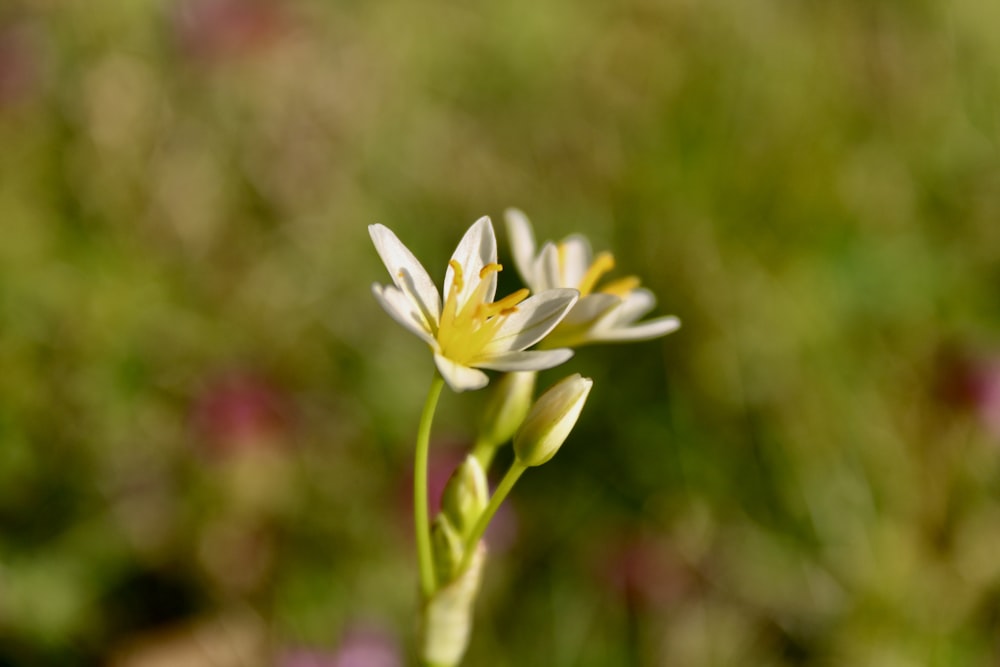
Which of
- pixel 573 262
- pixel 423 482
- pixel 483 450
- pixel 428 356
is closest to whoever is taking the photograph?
pixel 423 482

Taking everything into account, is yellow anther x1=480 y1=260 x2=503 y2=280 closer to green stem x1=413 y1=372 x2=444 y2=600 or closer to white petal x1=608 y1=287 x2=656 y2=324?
green stem x1=413 y1=372 x2=444 y2=600

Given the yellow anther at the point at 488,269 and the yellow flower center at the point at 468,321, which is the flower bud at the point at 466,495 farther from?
the yellow anther at the point at 488,269

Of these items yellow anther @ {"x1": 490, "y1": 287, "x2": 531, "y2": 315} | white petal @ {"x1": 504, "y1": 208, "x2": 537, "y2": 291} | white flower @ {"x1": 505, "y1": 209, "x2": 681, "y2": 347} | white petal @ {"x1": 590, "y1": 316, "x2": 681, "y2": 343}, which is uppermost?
white petal @ {"x1": 504, "y1": 208, "x2": 537, "y2": 291}

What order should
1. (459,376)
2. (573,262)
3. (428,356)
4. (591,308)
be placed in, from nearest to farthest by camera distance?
1. (459,376)
2. (591,308)
3. (573,262)
4. (428,356)

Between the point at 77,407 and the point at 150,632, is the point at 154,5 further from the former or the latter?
the point at 150,632

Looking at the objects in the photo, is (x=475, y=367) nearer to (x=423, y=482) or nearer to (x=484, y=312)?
(x=484, y=312)

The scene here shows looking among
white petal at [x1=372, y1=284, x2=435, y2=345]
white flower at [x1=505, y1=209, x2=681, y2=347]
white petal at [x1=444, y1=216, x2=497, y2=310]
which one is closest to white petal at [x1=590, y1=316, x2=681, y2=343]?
white flower at [x1=505, y1=209, x2=681, y2=347]

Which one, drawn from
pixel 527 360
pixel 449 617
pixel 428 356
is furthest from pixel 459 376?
pixel 428 356
